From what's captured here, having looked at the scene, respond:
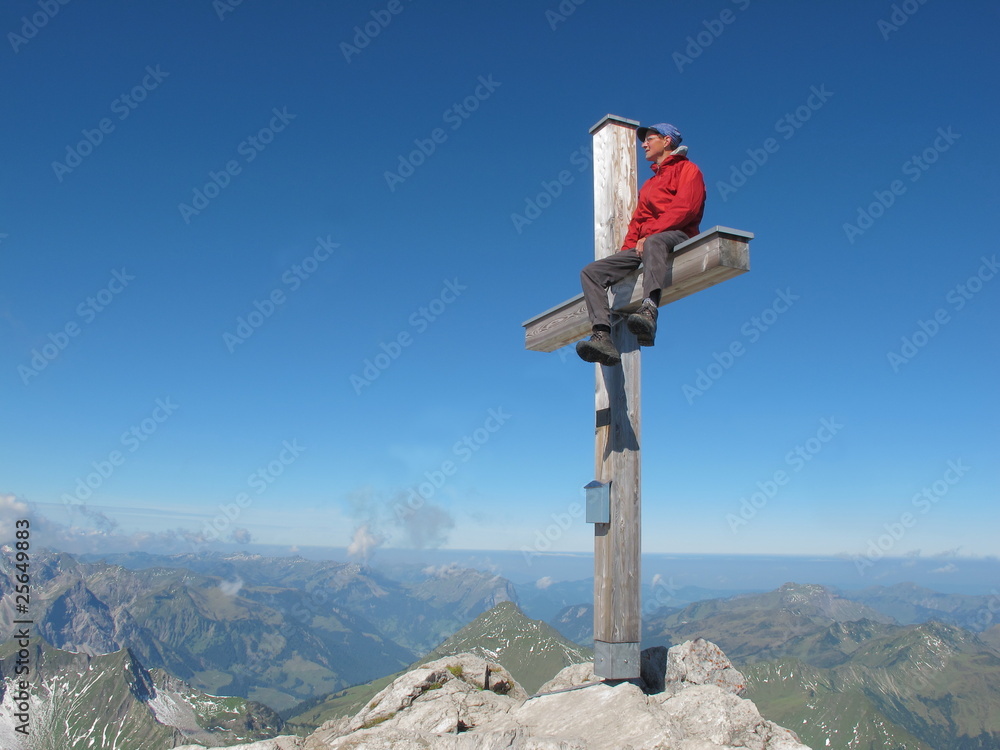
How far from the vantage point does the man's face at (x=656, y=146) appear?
29.2ft

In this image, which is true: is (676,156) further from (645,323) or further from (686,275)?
(645,323)

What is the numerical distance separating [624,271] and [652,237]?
0.70 metres

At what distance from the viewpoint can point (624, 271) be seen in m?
8.38

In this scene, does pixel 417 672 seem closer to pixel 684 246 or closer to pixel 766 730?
pixel 766 730

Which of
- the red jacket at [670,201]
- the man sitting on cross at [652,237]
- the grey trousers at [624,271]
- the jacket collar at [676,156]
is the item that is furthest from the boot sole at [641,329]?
the jacket collar at [676,156]

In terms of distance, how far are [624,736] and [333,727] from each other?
5.12m

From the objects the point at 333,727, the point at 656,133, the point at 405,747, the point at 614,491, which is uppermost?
the point at 656,133

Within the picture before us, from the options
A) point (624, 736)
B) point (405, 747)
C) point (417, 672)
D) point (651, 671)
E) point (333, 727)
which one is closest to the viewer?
point (624, 736)

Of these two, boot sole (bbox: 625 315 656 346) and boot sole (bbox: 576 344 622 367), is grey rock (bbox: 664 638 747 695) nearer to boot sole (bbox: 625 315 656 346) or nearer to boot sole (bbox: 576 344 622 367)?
boot sole (bbox: 576 344 622 367)

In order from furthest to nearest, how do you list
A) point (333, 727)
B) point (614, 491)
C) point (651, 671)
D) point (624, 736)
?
point (333, 727)
point (651, 671)
point (614, 491)
point (624, 736)

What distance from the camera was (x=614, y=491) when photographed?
335 inches

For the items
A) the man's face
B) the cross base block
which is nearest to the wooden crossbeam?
the man's face

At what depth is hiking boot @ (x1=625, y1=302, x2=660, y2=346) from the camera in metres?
7.20

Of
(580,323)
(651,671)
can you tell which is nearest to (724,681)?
(651,671)
